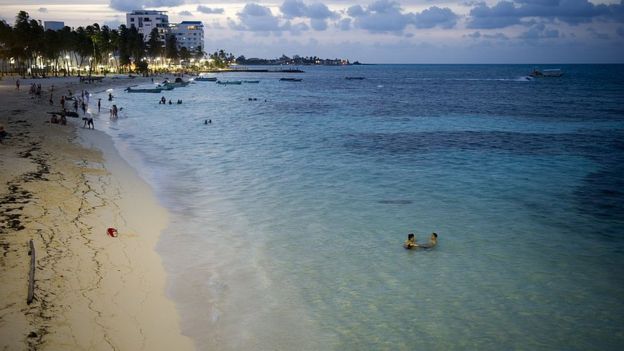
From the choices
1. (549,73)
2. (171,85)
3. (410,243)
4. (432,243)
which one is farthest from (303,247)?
(549,73)

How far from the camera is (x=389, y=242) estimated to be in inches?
662

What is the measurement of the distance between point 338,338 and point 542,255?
930cm

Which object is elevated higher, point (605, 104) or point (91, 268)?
point (605, 104)

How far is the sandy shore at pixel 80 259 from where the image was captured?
9.61 metres

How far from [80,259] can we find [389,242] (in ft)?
33.9

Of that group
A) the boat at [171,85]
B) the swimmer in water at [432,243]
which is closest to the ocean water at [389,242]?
the swimmer in water at [432,243]

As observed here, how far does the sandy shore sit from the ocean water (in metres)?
0.80

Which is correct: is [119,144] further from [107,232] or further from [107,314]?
[107,314]

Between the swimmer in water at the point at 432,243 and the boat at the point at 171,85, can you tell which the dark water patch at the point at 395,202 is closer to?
the swimmer in water at the point at 432,243

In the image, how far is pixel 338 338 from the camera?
10844mm

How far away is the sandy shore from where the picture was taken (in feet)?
31.5

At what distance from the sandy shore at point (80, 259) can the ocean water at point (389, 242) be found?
0.80 metres

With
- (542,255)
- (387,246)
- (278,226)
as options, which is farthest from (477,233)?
(278,226)

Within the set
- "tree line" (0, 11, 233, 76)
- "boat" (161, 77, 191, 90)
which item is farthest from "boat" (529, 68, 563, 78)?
"tree line" (0, 11, 233, 76)
